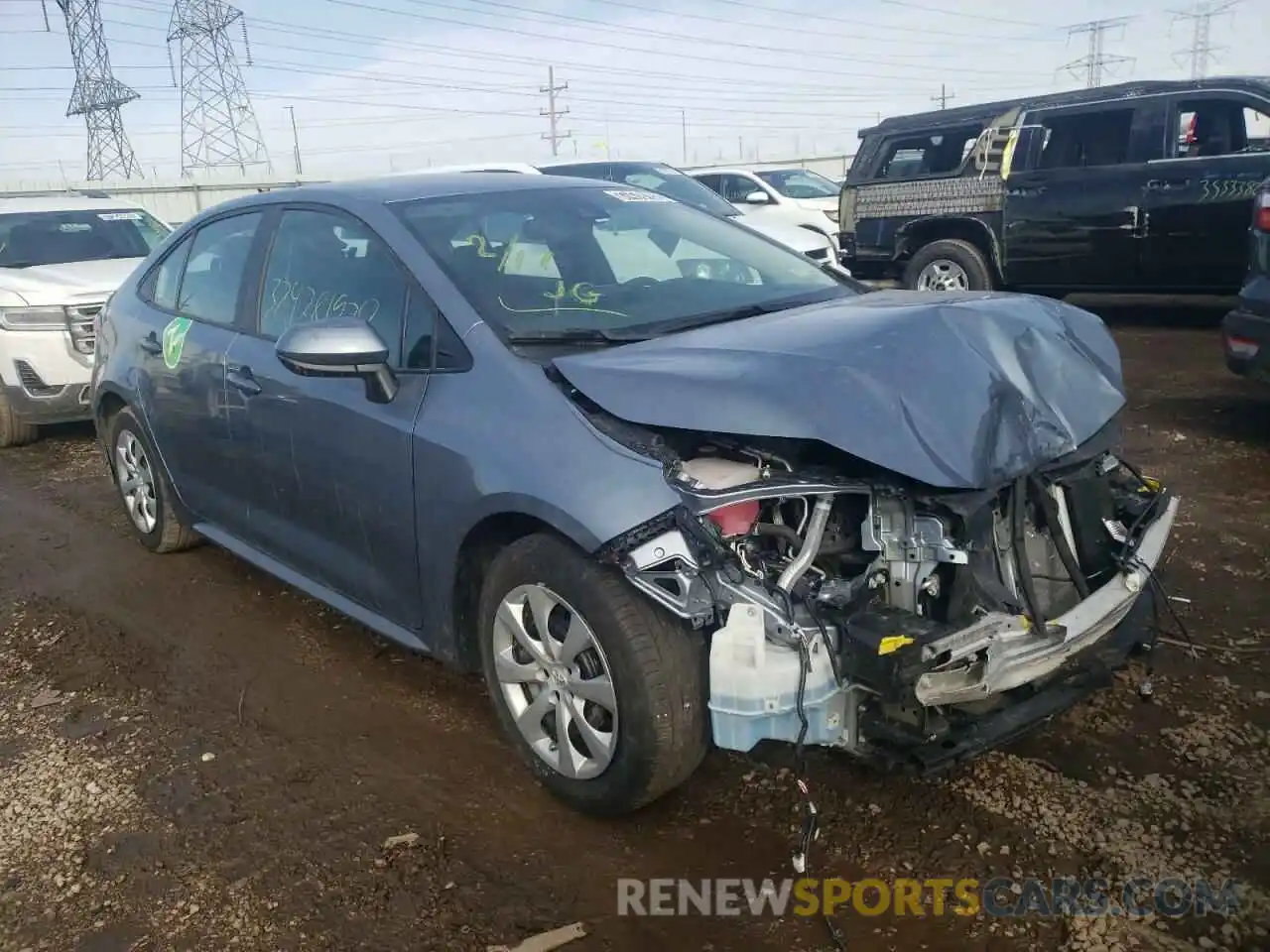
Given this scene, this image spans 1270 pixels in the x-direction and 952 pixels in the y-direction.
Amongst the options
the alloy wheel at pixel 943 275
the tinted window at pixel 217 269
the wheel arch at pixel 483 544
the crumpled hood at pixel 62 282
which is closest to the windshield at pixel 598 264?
the wheel arch at pixel 483 544

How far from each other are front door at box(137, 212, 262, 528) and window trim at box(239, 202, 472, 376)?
5.4 inches

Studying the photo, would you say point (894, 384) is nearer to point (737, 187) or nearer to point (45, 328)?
point (45, 328)

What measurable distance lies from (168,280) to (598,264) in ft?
7.95

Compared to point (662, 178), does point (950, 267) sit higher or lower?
lower

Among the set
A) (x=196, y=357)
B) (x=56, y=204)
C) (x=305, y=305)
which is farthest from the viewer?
(x=56, y=204)

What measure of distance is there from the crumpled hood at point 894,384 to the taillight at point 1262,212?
2967mm

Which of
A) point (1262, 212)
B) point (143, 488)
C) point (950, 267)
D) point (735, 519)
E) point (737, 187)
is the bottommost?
point (143, 488)

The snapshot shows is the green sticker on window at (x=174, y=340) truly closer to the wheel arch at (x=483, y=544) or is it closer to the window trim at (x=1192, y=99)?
the wheel arch at (x=483, y=544)

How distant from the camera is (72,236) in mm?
8930

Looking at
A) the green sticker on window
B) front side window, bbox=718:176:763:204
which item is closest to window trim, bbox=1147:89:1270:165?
front side window, bbox=718:176:763:204

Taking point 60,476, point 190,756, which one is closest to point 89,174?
point 60,476

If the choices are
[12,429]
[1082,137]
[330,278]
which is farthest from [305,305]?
[1082,137]

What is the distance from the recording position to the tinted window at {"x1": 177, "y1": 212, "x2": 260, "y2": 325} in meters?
4.29

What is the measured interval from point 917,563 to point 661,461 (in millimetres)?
697
